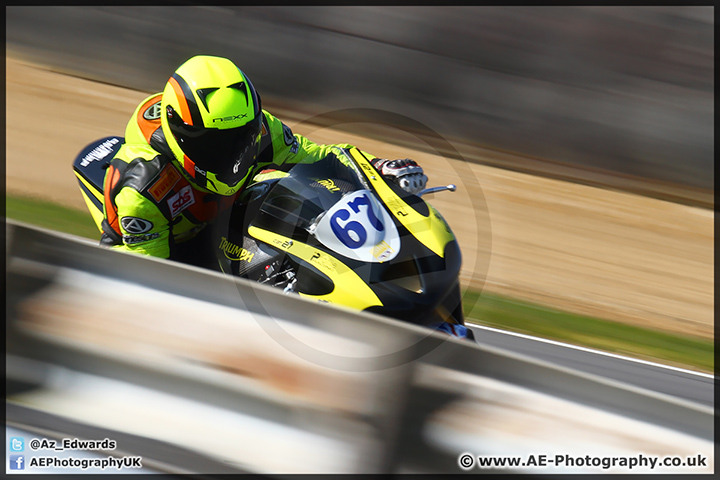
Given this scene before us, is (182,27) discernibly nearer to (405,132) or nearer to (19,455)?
(405,132)

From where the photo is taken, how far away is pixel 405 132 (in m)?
8.55

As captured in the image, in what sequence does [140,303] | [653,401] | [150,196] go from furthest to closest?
[150,196], [140,303], [653,401]

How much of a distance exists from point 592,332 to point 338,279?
10.3ft

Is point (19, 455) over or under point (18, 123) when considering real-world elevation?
under

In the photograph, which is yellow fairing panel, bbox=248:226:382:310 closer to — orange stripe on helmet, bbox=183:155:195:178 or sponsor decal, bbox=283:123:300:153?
orange stripe on helmet, bbox=183:155:195:178

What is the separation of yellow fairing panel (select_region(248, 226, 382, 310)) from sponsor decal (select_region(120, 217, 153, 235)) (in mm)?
796

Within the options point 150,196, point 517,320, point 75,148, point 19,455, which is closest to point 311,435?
point 19,455

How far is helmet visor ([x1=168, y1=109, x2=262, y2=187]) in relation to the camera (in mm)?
3242

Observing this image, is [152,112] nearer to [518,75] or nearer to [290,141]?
[290,141]

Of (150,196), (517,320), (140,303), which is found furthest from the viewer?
(517,320)

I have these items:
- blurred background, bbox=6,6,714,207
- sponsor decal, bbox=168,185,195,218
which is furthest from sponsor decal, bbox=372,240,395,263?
blurred background, bbox=6,6,714,207

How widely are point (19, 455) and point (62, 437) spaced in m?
0.18

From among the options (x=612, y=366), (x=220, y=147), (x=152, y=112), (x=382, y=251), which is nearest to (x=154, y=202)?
(x=220, y=147)

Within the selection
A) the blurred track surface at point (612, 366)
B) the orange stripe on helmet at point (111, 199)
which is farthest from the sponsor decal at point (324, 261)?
the blurred track surface at point (612, 366)
